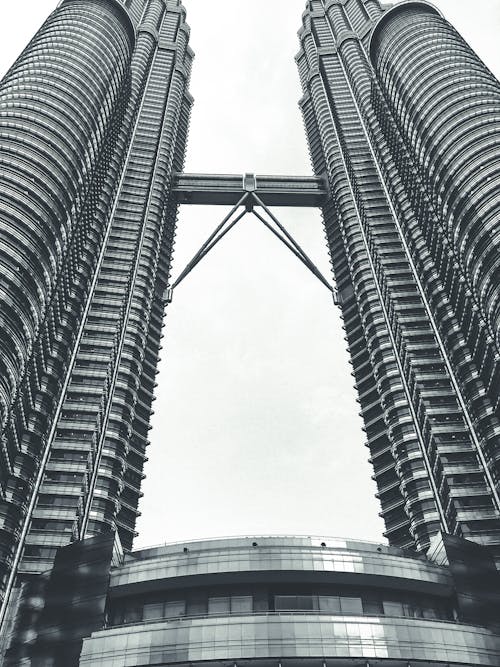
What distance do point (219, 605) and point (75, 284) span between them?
6330cm

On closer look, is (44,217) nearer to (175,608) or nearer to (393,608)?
(175,608)

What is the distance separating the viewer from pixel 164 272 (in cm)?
13025

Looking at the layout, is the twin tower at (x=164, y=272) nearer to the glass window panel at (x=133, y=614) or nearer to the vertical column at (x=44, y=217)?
the vertical column at (x=44, y=217)

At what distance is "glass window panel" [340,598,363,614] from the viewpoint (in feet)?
178

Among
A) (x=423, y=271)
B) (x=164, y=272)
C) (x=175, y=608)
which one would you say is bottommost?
(x=175, y=608)

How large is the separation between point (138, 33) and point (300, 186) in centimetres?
6738

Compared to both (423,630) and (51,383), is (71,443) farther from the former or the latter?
(423,630)

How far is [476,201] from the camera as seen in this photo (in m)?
86.3

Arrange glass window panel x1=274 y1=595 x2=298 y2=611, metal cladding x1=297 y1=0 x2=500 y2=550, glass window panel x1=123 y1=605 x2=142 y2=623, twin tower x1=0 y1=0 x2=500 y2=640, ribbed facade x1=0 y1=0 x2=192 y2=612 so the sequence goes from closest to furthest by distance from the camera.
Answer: glass window panel x1=274 y1=595 x2=298 y2=611
glass window panel x1=123 y1=605 x2=142 y2=623
ribbed facade x1=0 y1=0 x2=192 y2=612
twin tower x1=0 y1=0 x2=500 y2=640
metal cladding x1=297 y1=0 x2=500 y2=550

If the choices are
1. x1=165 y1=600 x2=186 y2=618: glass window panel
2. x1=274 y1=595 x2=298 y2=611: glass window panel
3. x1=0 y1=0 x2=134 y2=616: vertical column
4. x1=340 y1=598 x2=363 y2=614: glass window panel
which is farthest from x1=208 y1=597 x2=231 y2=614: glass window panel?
x1=0 y1=0 x2=134 y2=616: vertical column

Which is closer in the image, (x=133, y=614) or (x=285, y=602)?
(x=285, y=602)

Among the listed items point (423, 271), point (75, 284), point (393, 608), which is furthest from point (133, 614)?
point (423, 271)

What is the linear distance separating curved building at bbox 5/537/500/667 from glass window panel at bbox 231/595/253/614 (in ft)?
0.28

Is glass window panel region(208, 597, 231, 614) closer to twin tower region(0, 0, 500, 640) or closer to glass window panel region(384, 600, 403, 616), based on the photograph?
glass window panel region(384, 600, 403, 616)
